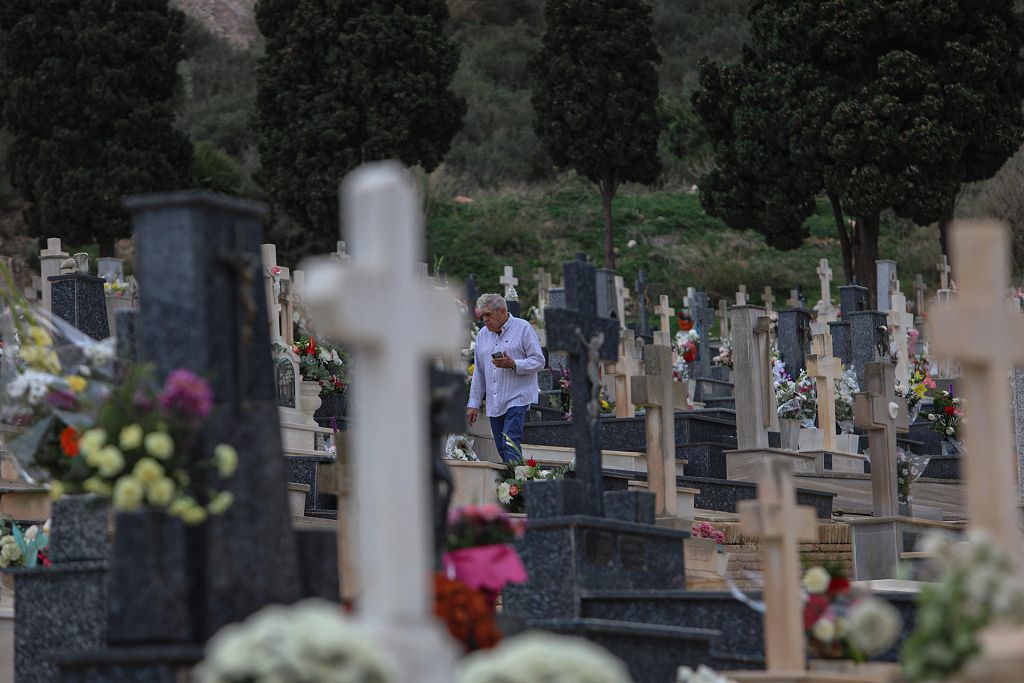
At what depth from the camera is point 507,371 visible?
11.8 meters

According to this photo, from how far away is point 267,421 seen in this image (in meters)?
5.73

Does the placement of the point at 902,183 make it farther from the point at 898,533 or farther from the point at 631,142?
the point at 898,533

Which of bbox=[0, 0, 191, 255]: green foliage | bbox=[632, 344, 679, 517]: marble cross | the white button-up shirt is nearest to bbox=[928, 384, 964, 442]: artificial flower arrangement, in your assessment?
the white button-up shirt

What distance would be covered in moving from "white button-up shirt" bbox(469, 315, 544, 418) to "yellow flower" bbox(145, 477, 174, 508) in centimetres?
627

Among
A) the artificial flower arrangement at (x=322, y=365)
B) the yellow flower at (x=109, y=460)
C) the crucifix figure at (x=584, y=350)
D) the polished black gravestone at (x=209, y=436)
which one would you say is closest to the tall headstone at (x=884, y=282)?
the artificial flower arrangement at (x=322, y=365)

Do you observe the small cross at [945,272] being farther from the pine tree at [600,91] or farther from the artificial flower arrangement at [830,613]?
the artificial flower arrangement at [830,613]

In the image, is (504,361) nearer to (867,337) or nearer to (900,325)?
(867,337)

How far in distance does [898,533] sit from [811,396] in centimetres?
665

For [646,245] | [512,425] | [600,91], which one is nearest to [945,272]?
[600,91]

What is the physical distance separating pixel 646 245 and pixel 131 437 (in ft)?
101

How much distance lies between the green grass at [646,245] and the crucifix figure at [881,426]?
20.6 meters

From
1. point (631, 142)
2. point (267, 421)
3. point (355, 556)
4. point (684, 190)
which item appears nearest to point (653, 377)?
point (355, 556)

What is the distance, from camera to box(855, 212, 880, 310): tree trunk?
1031 inches

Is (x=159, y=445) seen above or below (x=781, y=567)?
above
